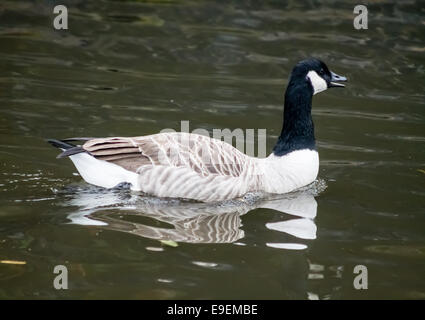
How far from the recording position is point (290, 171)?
27.8 ft

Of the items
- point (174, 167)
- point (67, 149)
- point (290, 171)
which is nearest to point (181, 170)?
point (174, 167)

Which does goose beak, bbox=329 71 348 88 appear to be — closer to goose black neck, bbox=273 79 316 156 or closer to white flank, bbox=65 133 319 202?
goose black neck, bbox=273 79 316 156

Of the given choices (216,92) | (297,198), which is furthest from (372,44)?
(297,198)

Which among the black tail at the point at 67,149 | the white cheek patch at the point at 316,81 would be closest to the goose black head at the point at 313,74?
the white cheek patch at the point at 316,81

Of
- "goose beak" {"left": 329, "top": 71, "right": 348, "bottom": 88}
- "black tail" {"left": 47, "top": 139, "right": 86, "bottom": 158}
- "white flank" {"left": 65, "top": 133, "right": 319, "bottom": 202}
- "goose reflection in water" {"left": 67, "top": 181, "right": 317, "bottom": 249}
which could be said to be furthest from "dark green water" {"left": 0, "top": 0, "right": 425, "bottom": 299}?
"goose beak" {"left": 329, "top": 71, "right": 348, "bottom": 88}

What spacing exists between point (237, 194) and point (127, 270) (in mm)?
2263

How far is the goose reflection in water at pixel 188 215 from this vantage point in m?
6.93

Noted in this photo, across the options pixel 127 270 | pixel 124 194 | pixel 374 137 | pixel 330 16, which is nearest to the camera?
pixel 127 270

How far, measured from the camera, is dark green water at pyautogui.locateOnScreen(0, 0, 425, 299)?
615 centimetres

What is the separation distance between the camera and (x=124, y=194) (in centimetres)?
792

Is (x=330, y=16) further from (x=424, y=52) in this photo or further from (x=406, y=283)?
(x=406, y=283)

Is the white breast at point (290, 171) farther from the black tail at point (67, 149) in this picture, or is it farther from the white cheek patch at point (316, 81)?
the black tail at point (67, 149)

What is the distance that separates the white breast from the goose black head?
78 cm

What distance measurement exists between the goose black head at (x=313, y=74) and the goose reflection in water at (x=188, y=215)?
127 cm
